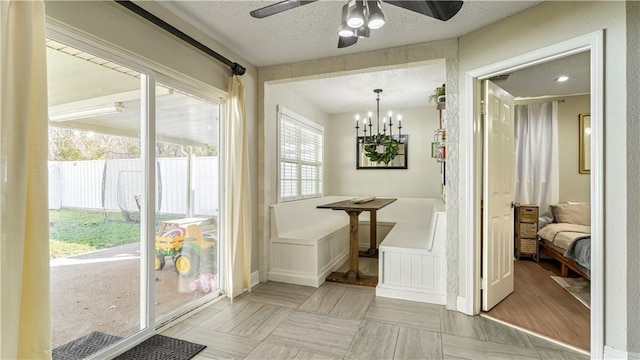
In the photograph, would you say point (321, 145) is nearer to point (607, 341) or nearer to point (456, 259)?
point (456, 259)

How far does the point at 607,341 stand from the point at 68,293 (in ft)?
11.1

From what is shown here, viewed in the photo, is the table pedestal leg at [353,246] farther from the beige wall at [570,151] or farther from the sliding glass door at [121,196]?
the beige wall at [570,151]

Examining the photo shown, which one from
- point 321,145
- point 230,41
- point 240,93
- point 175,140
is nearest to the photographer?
point 175,140

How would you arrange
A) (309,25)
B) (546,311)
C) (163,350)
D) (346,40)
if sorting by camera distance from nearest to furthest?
(346,40) < (163,350) < (309,25) < (546,311)

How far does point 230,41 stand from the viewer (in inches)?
109

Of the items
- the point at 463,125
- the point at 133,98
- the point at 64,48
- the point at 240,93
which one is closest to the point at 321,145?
the point at 240,93

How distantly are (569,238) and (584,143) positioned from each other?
1.76 meters

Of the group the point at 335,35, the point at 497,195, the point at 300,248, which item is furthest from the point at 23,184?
the point at 497,195

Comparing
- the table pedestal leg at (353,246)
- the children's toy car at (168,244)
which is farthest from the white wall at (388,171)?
the children's toy car at (168,244)

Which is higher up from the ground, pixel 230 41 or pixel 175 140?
pixel 230 41

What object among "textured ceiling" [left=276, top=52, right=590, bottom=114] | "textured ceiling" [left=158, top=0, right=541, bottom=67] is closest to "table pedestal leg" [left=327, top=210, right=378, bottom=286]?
"textured ceiling" [left=276, top=52, right=590, bottom=114]

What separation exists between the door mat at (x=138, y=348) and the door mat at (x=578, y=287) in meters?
3.48

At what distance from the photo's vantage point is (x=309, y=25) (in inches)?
96.7

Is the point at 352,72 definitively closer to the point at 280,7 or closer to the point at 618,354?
the point at 280,7
